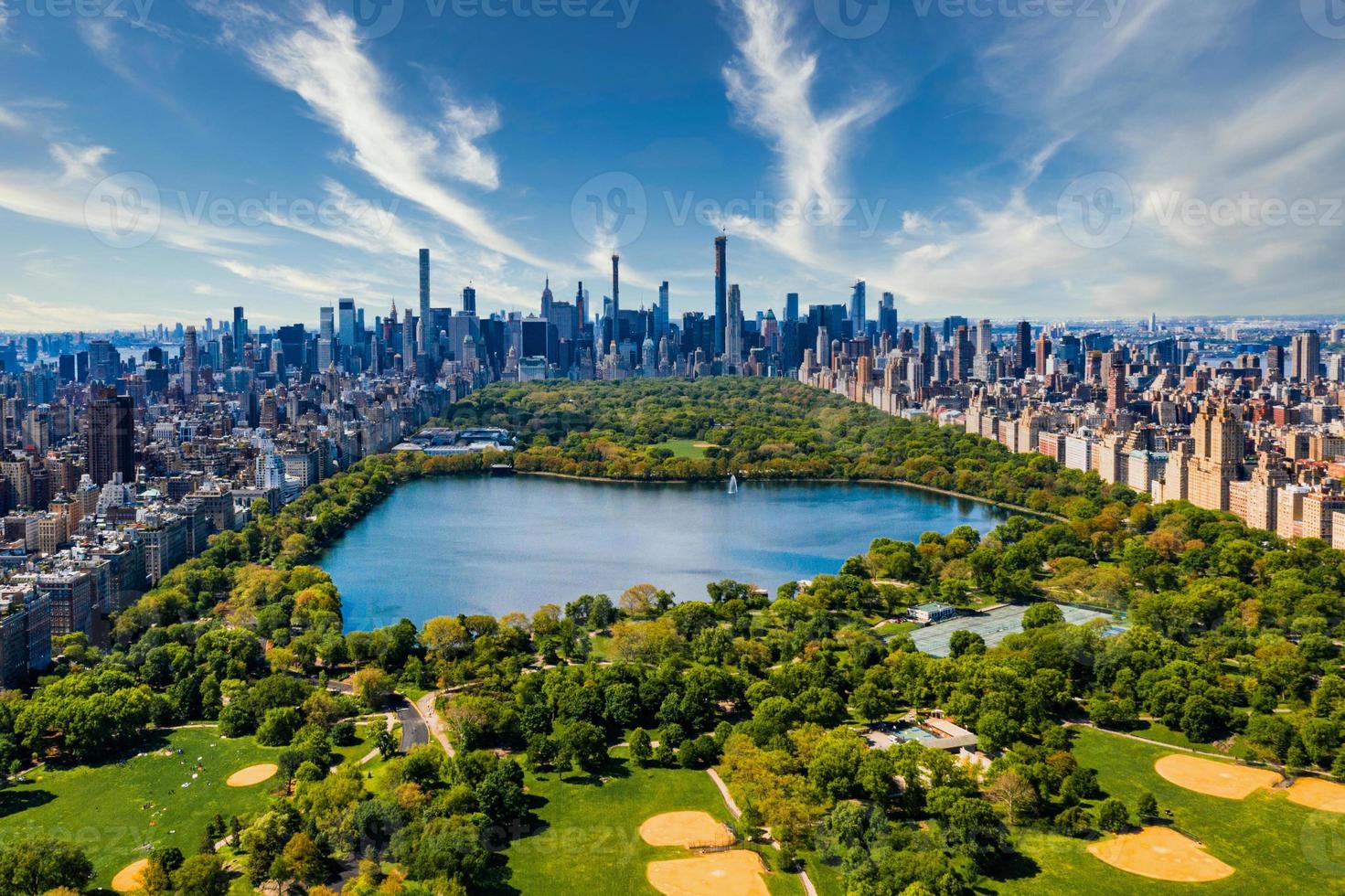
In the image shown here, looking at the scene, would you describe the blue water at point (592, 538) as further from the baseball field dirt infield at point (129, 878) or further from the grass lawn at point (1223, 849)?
the grass lawn at point (1223, 849)

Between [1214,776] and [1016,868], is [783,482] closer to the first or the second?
[1214,776]

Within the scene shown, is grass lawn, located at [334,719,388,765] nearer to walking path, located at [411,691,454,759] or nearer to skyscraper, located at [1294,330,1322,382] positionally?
walking path, located at [411,691,454,759]

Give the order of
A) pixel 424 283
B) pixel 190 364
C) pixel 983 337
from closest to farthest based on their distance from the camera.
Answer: pixel 190 364 → pixel 983 337 → pixel 424 283

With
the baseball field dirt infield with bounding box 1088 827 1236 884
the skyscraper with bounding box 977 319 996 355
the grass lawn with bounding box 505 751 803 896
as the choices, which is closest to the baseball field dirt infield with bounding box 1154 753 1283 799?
the baseball field dirt infield with bounding box 1088 827 1236 884

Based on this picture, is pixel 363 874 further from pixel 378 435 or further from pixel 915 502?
pixel 378 435

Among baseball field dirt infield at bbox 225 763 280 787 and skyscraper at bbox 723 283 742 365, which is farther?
skyscraper at bbox 723 283 742 365

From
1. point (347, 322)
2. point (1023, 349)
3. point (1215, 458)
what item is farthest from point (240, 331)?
point (1215, 458)

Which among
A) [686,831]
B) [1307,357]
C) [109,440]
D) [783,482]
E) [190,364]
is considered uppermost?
[1307,357]

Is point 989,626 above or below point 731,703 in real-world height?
above
